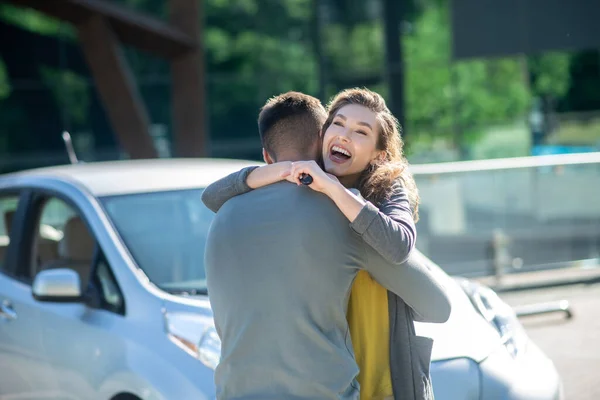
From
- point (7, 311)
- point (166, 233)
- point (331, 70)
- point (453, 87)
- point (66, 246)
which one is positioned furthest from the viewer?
point (331, 70)

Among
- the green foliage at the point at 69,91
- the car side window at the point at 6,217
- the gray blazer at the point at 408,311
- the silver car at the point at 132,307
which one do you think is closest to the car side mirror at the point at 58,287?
the silver car at the point at 132,307

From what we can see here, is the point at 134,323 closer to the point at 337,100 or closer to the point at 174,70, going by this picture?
the point at 337,100

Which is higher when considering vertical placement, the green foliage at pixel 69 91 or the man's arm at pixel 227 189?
the green foliage at pixel 69 91

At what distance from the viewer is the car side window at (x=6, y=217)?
19.6ft

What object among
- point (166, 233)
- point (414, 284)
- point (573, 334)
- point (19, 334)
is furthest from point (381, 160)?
point (573, 334)

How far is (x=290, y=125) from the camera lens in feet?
9.73

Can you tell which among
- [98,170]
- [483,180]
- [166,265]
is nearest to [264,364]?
[166,265]

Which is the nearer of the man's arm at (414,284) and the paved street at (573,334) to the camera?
the man's arm at (414,284)

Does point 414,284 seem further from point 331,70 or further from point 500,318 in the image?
point 331,70

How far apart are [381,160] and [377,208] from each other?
259 millimetres

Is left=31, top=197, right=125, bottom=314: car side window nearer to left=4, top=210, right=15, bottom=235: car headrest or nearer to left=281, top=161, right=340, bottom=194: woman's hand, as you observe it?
left=4, top=210, right=15, bottom=235: car headrest

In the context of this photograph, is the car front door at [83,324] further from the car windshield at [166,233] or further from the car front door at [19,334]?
the car windshield at [166,233]

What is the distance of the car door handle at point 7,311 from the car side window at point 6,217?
1.13 ft

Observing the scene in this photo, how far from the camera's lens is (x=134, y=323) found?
4.55 meters
